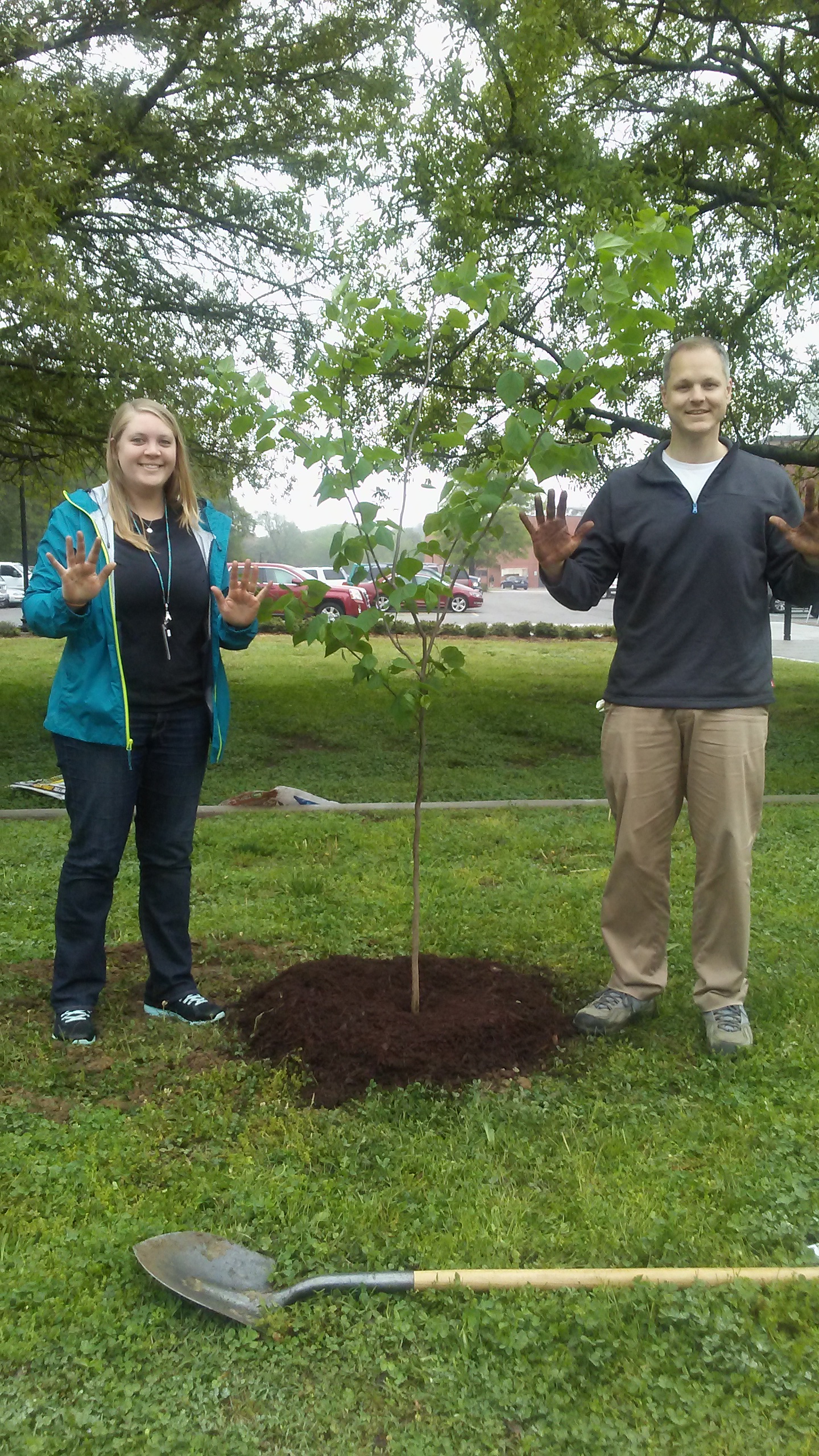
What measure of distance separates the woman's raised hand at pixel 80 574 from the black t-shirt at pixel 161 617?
0.20 m

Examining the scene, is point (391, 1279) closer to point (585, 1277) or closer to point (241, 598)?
point (585, 1277)

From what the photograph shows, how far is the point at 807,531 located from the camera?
3.38 meters

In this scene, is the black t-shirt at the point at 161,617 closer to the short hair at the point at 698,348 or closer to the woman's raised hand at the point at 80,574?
the woman's raised hand at the point at 80,574

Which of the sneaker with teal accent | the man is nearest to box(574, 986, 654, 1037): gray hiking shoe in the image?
the man

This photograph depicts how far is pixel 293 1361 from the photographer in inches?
88.9

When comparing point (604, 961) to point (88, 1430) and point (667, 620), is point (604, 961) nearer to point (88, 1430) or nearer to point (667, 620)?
point (667, 620)

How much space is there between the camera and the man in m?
3.55

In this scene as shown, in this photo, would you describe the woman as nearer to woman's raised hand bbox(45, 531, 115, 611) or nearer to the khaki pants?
woman's raised hand bbox(45, 531, 115, 611)

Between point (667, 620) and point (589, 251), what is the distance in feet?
3.57

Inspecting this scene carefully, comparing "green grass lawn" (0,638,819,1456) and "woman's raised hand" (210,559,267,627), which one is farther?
"woman's raised hand" (210,559,267,627)

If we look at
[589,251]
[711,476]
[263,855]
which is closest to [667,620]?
[711,476]

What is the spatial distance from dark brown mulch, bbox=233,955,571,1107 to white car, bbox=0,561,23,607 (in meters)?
38.0

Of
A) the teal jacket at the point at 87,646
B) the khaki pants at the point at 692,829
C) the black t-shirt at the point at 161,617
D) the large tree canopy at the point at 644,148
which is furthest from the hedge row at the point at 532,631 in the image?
the teal jacket at the point at 87,646

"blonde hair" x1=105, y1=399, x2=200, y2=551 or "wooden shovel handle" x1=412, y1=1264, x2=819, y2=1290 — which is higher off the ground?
"blonde hair" x1=105, y1=399, x2=200, y2=551
